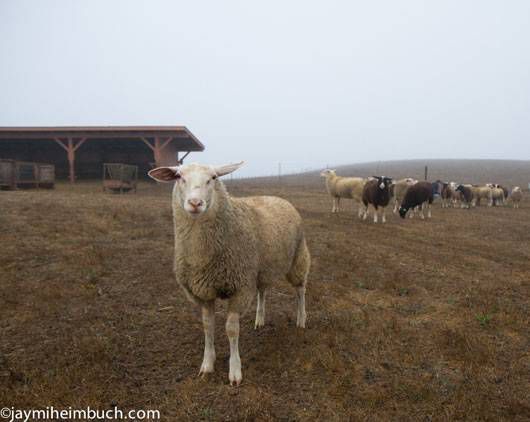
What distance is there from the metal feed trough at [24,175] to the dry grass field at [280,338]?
9.19 m

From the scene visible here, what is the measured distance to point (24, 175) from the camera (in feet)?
54.1

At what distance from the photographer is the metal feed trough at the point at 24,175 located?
15.5 metres

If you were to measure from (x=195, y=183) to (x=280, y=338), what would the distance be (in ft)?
7.94

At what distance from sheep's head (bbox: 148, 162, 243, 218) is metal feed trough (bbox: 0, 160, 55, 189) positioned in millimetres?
16204

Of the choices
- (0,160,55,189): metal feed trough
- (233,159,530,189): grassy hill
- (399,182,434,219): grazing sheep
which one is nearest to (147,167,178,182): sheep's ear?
(399,182,434,219): grazing sheep

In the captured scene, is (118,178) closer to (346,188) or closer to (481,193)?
(346,188)

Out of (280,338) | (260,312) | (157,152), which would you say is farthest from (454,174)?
(280,338)

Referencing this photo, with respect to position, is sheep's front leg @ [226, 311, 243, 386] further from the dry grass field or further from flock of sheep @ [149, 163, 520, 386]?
the dry grass field

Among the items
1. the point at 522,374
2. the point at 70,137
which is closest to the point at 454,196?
the point at 522,374

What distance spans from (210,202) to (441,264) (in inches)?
261

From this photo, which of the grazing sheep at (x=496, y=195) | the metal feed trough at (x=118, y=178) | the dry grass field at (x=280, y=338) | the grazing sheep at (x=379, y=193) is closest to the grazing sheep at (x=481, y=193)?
the grazing sheep at (x=496, y=195)

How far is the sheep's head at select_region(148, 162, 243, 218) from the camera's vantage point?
3.00m

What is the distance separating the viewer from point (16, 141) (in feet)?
75.6

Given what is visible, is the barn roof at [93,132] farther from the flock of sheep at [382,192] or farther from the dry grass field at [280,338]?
the dry grass field at [280,338]
